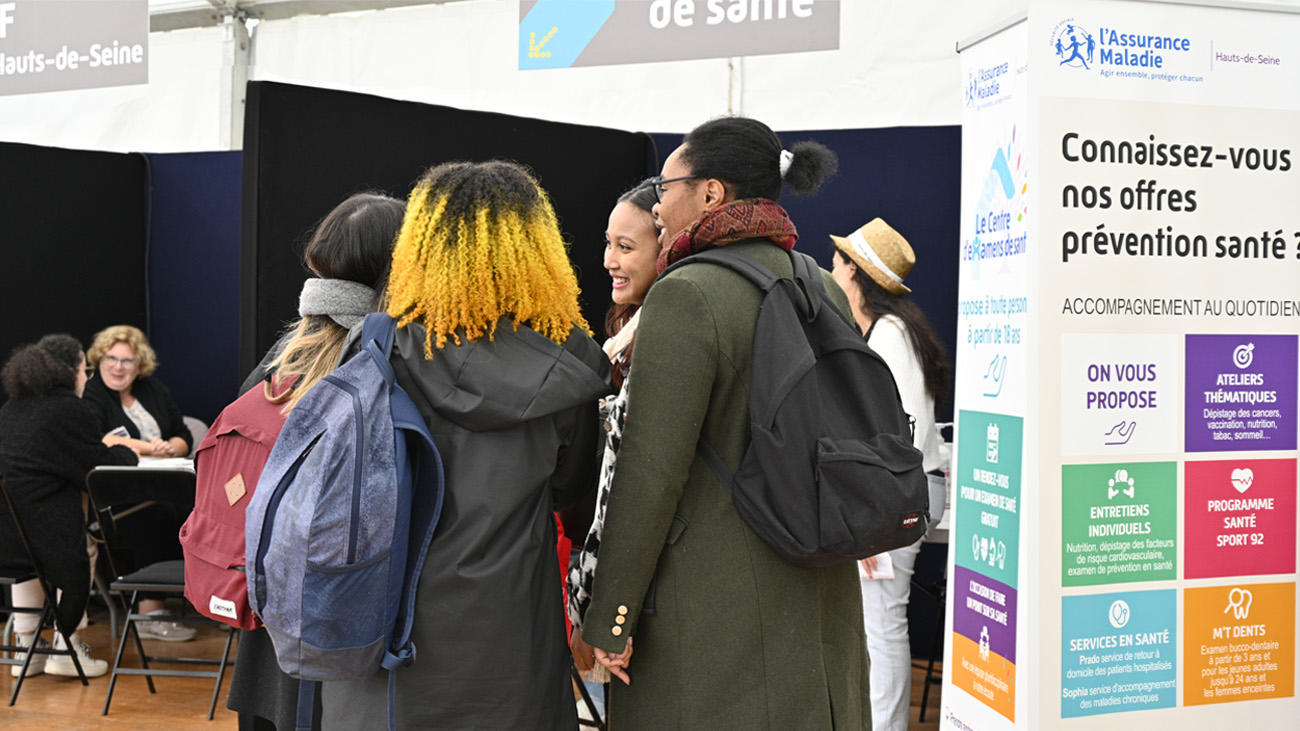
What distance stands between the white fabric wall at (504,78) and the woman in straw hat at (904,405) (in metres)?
2.16

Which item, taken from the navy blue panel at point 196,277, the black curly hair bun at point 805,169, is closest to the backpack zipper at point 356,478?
the black curly hair bun at point 805,169

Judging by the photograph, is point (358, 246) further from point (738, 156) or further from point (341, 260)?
point (738, 156)

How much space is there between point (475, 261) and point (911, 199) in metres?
3.37

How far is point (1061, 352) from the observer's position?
2.60 meters

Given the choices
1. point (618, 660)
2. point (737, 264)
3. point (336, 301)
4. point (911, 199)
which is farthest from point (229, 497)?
point (911, 199)

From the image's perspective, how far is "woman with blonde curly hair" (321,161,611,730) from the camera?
156 centimetres

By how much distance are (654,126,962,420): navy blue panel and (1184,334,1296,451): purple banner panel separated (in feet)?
6.27

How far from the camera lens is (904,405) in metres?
3.38

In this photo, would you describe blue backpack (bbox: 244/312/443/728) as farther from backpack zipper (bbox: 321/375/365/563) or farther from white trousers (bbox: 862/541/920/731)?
white trousers (bbox: 862/541/920/731)

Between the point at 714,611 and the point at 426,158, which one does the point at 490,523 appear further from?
the point at 426,158

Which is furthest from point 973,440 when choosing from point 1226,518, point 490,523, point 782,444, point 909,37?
point 909,37

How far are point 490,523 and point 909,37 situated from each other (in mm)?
4465

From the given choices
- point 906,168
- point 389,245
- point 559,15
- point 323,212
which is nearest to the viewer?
point 389,245

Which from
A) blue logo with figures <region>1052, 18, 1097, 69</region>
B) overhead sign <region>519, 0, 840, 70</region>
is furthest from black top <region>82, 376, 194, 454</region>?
blue logo with figures <region>1052, 18, 1097, 69</region>
